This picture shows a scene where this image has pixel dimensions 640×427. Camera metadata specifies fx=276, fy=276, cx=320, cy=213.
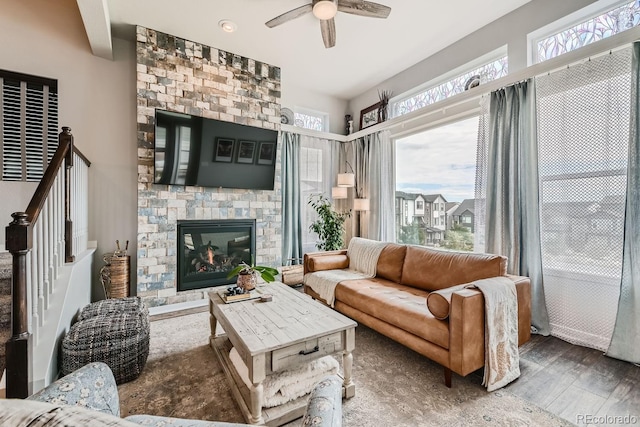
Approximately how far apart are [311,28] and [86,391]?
3684mm

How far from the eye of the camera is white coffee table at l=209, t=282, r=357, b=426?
1.50 meters

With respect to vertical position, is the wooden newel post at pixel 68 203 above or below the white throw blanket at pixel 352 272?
above

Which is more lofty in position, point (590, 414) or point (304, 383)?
point (304, 383)

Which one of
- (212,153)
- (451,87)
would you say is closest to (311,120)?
(212,153)

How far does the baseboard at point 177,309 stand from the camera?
320 cm

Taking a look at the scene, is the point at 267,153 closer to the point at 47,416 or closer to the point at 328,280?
the point at 328,280

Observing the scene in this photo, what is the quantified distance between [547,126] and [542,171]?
1.41ft

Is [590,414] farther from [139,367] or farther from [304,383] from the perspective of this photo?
[139,367]

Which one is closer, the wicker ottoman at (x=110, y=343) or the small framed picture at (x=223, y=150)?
the wicker ottoman at (x=110, y=343)

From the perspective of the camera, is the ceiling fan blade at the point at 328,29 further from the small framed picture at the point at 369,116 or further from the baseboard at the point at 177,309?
the baseboard at the point at 177,309

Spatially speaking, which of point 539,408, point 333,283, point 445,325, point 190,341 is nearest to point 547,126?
point 445,325

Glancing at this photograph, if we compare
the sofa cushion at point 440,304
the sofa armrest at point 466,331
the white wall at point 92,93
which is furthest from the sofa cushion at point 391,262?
the white wall at point 92,93

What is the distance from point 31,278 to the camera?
1.45 m

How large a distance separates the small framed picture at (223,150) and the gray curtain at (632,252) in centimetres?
398
